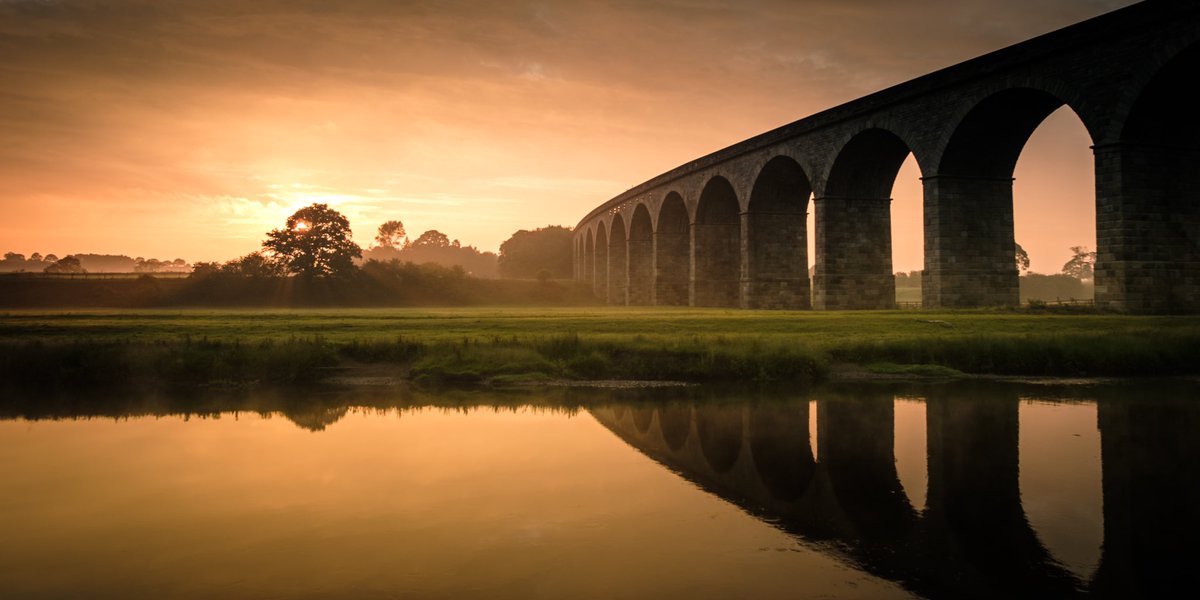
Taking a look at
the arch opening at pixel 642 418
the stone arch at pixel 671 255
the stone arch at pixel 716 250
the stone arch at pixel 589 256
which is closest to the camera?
the arch opening at pixel 642 418

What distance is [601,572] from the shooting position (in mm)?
4922

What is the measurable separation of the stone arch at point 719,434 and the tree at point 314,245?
186 feet

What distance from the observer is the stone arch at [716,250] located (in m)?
44.7

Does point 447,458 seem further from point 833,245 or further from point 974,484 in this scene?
point 833,245

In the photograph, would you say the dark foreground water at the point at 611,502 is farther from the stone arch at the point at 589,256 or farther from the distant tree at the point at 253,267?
the stone arch at the point at 589,256

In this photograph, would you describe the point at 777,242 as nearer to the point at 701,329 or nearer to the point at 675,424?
the point at 701,329

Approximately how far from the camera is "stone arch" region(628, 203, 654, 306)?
188 ft

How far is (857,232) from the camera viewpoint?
33844 mm

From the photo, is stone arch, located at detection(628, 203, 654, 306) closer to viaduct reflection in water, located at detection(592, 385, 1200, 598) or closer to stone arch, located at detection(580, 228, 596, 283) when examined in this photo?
stone arch, located at detection(580, 228, 596, 283)

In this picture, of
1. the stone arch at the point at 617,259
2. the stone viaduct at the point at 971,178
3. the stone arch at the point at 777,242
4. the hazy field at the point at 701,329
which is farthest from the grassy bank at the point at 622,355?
the stone arch at the point at 617,259

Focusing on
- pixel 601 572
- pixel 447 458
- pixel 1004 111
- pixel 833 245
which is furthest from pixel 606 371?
pixel 833 245

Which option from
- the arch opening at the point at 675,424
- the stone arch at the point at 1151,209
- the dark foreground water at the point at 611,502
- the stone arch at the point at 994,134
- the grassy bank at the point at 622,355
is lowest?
the dark foreground water at the point at 611,502

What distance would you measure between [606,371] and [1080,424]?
8.23m

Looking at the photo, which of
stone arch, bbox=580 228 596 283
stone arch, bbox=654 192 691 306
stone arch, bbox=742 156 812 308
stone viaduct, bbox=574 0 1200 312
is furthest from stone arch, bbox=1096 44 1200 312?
stone arch, bbox=580 228 596 283
